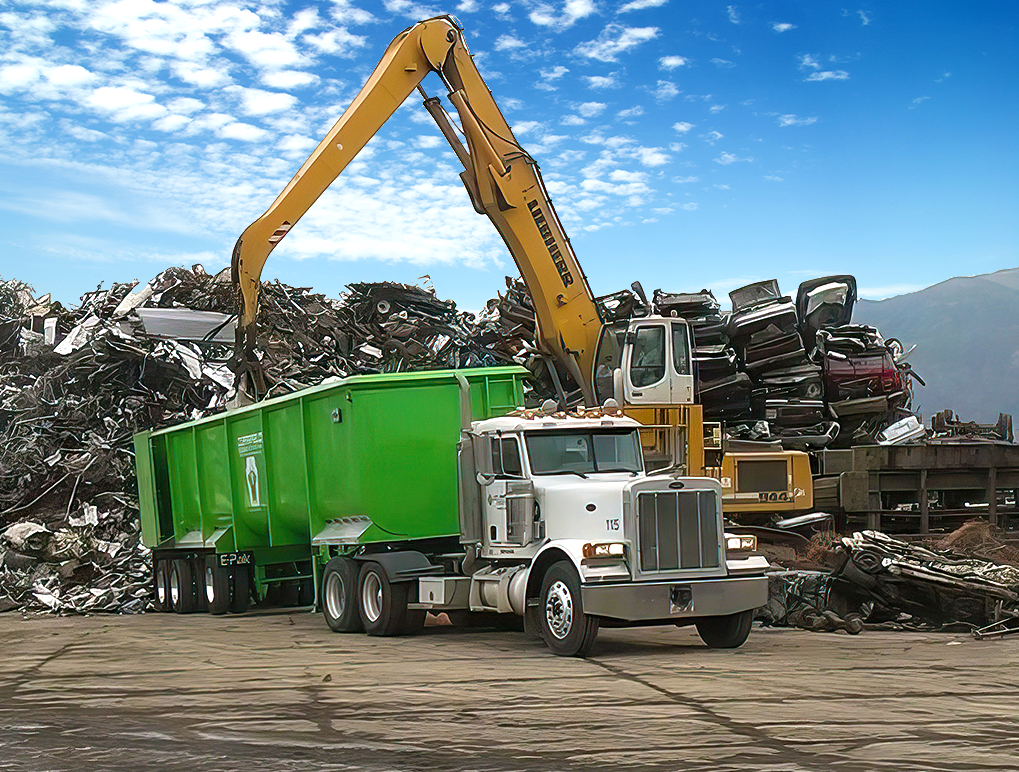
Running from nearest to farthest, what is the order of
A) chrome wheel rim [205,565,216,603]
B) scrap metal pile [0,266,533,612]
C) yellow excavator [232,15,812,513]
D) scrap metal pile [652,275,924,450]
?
yellow excavator [232,15,812,513] < chrome wheel rim [205,565,216,603] < scrap metal pile [0,266,533,612] < scrap metal pile [652,275,924,450]

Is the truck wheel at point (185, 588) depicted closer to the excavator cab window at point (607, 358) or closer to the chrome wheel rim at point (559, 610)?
the excavator cab window at point (607, 358)

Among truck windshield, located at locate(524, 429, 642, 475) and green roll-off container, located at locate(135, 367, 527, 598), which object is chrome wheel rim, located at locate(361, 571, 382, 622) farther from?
truck windshield, located at locate(524, 429, 642, 475)

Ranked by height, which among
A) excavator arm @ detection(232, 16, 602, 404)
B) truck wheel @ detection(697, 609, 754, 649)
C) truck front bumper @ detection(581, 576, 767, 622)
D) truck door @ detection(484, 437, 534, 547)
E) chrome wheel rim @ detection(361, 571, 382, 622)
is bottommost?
truck wheel @ detection(697, 609, 754, 649)

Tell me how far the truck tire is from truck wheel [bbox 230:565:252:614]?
833 centimetres

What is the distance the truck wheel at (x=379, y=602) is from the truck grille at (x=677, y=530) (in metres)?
3.51

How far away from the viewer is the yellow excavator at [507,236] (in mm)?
16359

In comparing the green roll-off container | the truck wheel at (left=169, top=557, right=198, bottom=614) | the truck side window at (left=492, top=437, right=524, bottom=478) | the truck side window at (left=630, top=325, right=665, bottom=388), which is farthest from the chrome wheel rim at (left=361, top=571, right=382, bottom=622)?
the truck wheel at (left=169, top=557, right=198, bottom=614)

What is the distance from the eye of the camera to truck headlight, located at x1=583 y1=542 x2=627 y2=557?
1109 centimetres

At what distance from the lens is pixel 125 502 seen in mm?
22594

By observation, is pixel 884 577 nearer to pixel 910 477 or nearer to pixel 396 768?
pixel 910 477

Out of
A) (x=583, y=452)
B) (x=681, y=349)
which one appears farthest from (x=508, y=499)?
(x=681, y=349)

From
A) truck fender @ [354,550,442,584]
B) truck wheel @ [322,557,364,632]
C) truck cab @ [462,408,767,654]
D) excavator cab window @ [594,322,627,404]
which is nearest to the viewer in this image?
truck cab @ [462,408,767,654]

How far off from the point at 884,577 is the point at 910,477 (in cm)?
550

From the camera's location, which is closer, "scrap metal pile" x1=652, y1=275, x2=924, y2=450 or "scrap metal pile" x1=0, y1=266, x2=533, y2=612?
"scrap metal pile" x1=0, y1=266, x2=533, y2=612
